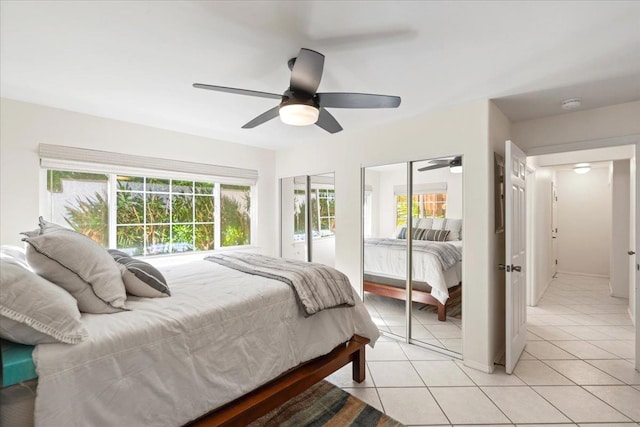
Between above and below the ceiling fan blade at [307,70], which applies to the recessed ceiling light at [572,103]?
above

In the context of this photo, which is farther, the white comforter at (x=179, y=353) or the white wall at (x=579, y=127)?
the white wall at (x=579, y=127)

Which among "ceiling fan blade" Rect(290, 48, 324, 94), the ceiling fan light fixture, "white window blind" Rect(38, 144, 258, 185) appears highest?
"ceiling fan blade" Rect(290, 48, 324, 94)

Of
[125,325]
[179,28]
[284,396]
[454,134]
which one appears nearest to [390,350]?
[284,396]

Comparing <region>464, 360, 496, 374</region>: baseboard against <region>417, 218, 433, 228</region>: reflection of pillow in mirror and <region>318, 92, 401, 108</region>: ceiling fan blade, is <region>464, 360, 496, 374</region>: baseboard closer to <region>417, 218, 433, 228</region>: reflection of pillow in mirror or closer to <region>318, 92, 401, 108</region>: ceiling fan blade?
<region>417, 218, 433, 228</region>: reflection of pillow in mirror

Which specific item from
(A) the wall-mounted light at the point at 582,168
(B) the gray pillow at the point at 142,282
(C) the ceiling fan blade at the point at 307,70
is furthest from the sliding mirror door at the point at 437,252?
(A) the wall-mounted light at the point at 582,168

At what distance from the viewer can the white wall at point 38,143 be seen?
2.51 m

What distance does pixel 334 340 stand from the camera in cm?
213

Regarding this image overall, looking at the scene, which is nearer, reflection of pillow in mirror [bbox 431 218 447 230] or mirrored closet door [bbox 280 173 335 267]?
reflection of pillow in mirror [bbox 431 218 447 230]

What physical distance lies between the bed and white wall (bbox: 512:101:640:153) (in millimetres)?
1441

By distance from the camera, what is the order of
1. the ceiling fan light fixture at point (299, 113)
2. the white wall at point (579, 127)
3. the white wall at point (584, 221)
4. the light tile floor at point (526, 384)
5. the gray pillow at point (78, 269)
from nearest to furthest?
the gray pillow at point (78, 269) < the ceiling fan light fixture at point (299, 113) < the light tile floor at point (526, 384) < the white wall at point (579, 127) < the white wall at point (584, 221)

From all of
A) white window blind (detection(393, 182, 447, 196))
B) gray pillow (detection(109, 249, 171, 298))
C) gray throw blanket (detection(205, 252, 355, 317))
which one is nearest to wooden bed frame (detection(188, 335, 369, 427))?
gray throw blanket (detection(205, 252, 355, 317))

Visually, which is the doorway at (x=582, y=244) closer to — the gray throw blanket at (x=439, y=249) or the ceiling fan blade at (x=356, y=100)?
the gray throw blanket at (x=439, y=249)

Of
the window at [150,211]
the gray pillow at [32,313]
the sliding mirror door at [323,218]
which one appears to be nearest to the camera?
the gray pillow at [32,313]

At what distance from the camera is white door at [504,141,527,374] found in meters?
2.44
